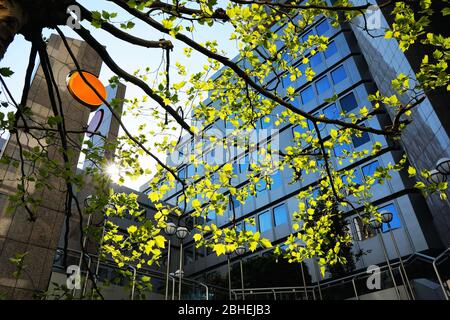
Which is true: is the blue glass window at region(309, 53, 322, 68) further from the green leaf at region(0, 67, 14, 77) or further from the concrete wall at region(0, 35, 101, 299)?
the green leaf at region(0, 67, 14, 77)

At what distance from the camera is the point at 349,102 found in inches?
1083

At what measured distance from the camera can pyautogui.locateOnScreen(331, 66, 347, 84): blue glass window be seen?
28878 millimetres

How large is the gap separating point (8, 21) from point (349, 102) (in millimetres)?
27950

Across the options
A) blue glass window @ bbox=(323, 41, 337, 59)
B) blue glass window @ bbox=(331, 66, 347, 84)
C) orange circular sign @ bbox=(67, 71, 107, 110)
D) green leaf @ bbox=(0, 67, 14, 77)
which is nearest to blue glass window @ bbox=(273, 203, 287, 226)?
blue glass window @ bbox=(331, 66, 347, 84)

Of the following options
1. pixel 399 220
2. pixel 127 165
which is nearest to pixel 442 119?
pixel 399 220

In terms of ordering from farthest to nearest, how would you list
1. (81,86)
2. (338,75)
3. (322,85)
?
(322,85)
(338,75)
(81,86)

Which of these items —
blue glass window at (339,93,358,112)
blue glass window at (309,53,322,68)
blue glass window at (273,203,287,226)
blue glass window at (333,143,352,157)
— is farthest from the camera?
blue glass window at (309,53,322,68)

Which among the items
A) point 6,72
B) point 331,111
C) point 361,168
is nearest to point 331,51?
point 331,111

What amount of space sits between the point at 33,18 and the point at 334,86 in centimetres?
2892

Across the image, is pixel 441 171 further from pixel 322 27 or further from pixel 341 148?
pixel 322 27

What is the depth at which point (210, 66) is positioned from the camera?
736 cm

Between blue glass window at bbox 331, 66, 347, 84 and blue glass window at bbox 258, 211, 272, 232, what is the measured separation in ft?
45.9
